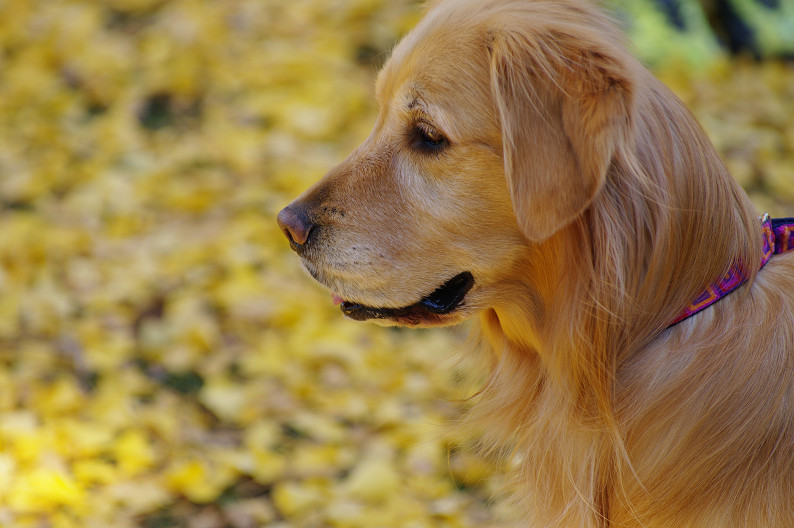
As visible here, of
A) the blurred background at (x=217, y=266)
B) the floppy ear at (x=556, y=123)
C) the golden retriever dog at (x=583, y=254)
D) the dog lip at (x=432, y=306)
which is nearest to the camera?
the floppy ear at (x=556, y=123)

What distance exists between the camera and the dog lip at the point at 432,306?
2039mm

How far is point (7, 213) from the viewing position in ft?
14.5

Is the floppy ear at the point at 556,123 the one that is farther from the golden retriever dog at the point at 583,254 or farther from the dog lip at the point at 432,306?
the dog lip at the point at 432,306

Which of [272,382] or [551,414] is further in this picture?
[272,382]

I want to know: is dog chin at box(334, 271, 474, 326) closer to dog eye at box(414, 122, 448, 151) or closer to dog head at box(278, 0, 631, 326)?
dog head at box(278, 0, 631, 326)

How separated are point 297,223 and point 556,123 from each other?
78 cm

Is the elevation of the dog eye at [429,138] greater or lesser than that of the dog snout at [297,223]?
greater

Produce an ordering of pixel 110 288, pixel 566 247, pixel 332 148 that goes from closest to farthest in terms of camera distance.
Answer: pixel 566 247, pixel 110 288, pixel 332 148

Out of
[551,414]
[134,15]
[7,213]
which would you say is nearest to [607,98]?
[551,414]

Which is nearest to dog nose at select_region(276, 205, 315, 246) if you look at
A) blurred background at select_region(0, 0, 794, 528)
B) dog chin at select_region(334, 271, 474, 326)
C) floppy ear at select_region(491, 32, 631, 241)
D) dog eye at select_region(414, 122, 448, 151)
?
dog chin at select_region(334, 271, 474, 326)

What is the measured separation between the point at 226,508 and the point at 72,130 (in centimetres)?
324

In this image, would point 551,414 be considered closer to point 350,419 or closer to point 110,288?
point 350,419

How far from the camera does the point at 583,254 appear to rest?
1.83m

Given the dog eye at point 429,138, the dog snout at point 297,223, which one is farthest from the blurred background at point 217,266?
the dog snout at point 297,223
